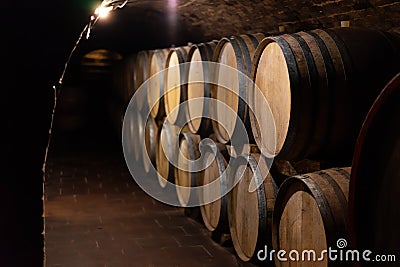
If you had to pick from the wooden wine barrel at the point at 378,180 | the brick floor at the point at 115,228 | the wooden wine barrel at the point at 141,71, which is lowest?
the brick floor at the point at 115,228

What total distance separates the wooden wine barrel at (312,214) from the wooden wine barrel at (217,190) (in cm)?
126

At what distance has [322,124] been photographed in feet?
10.1

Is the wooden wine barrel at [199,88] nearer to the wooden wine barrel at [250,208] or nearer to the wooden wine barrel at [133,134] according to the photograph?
the wooden wine barrel at [250,208]

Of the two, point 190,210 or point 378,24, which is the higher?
point 378,24

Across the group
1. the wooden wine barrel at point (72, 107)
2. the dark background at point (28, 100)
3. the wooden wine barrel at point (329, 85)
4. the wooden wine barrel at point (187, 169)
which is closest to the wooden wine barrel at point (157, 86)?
the wooden wine barrel at point (187, 169)

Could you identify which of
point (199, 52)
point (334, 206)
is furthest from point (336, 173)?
point (199, 52)

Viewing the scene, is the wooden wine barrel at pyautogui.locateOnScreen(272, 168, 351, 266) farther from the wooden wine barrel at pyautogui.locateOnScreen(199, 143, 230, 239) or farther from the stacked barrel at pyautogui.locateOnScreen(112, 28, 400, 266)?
the wooden wine barrel at pyautogui.locateOnScreen(199, 143, 230, 239)

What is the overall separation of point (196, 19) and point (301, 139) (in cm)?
496

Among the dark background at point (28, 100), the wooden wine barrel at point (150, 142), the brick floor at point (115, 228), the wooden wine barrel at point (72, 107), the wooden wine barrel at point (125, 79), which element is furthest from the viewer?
the wooden wine barrel at point (72, 107)

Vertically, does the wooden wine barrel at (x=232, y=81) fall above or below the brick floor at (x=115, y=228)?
above

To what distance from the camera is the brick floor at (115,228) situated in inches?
176

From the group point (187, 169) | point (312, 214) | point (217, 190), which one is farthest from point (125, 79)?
point (312, 214)

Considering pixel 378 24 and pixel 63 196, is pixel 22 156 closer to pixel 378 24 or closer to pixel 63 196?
pixel 378 24

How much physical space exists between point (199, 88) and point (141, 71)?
2847 mm
